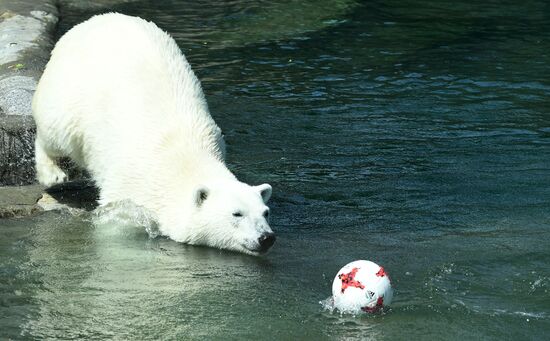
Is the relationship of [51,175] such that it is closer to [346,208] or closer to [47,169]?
[47,169]

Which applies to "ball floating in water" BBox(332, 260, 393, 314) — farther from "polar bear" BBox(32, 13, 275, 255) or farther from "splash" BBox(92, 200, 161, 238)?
"splash" BBox(92, 200, 161, 238)

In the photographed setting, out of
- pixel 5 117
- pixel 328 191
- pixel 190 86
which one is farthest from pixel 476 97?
pixel 5 117

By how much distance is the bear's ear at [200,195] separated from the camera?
6.26 meters

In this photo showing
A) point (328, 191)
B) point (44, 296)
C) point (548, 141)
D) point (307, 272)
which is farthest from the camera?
point (548, 141)

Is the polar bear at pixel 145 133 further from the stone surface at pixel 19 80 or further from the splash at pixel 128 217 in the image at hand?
the stone surface at pixel 19 80

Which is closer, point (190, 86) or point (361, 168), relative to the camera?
point (190, 86)

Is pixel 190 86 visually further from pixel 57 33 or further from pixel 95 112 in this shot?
pixel 57 33

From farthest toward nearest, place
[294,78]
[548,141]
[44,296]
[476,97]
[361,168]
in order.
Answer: [294,78] → [476,97] → [548,141] → [361,168] → [44,296]

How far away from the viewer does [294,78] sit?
11445 mm

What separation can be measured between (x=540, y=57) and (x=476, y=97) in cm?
220

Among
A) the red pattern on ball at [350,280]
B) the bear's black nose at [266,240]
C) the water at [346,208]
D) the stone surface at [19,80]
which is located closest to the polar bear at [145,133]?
the bear's black nose at [266,240]

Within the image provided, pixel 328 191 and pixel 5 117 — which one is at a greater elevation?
pixel 5 117

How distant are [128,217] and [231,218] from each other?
34.5 inches

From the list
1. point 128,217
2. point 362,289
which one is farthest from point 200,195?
point 362,289
